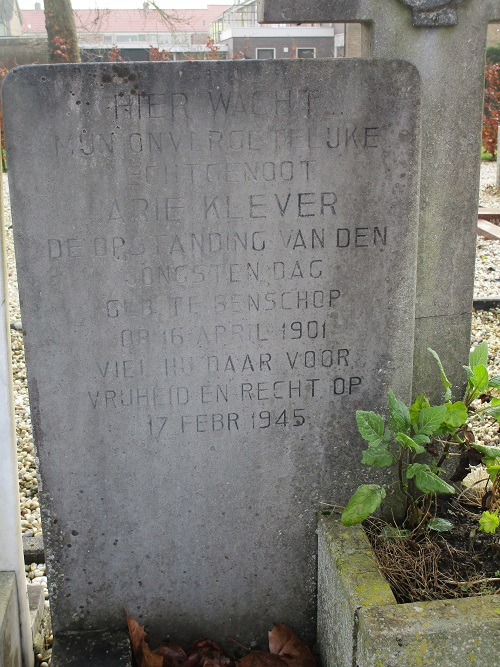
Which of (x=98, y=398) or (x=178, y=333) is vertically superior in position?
(x=178, y=333)

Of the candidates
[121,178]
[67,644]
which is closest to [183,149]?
[121,178]

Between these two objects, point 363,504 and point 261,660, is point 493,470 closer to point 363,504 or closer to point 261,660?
point 363,504

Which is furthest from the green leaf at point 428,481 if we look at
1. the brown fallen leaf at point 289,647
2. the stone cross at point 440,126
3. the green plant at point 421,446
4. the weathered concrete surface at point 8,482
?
the weathered concrete surface at point 8,482

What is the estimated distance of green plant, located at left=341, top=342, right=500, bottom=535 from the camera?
229 cm

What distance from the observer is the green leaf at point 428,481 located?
225 centimetres

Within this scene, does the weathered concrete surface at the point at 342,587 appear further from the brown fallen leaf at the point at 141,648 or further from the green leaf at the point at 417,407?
the brown fallen leaf at the point at 141,648

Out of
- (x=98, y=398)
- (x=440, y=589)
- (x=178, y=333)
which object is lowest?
(x=440, y=589)

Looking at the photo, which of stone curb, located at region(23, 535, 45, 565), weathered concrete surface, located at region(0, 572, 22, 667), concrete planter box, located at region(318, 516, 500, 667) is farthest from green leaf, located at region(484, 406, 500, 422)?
stone curb, located at region(23, 535, 45, 565)

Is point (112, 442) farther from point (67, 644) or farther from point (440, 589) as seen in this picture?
point (440, 589)

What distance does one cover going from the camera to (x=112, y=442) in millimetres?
2486

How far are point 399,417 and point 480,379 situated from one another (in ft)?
1.20

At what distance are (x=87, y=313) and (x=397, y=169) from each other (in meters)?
1.14

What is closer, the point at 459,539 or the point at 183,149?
the point at 183,149

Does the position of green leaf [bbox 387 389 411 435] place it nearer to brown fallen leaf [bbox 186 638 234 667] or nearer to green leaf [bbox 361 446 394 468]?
green leaf [bbox 361 446 394 468]
